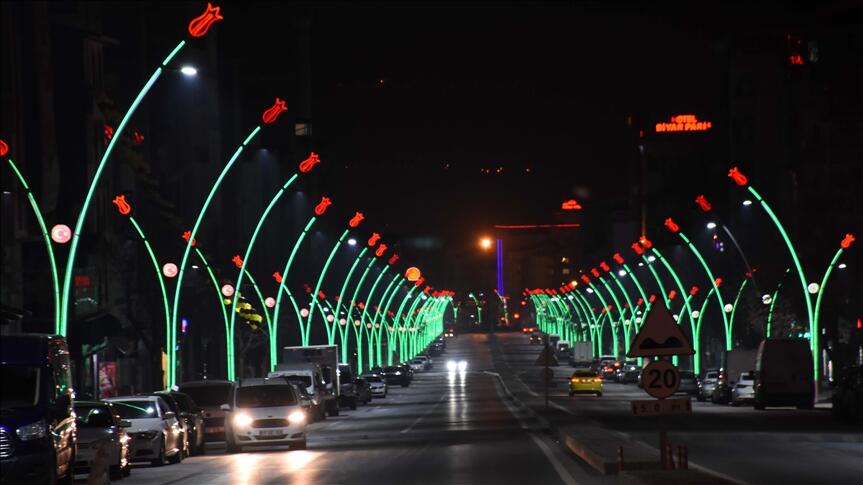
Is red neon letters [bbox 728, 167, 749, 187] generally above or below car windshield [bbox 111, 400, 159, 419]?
above

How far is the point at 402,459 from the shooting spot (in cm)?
3253

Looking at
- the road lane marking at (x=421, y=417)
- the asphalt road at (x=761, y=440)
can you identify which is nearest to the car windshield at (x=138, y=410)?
the asphalt road at (x=761, y=440)

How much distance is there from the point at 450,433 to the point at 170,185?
57639 mm

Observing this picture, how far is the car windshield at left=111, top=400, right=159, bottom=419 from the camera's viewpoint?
35.1 m

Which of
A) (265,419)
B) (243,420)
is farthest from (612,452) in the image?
(243,420)

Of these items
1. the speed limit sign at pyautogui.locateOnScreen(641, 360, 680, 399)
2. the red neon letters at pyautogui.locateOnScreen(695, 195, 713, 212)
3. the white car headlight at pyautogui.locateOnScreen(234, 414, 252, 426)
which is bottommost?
the white car headlight at pyautogui.locateOnScreen(234, 414, 252, 426)

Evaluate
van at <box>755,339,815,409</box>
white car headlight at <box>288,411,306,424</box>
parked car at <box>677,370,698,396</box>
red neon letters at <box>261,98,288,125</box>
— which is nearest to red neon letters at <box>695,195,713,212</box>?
van at <box>755,339,815,409</box>

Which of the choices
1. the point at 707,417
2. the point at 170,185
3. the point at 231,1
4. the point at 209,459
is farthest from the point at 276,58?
the point at 209,459

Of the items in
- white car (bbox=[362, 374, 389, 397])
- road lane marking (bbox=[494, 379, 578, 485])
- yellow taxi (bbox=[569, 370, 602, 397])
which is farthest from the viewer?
white car (bbox=[362, 374, 389, 397])

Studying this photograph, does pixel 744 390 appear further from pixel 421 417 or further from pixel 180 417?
pixel 180 417

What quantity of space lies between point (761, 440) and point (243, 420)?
1206cm

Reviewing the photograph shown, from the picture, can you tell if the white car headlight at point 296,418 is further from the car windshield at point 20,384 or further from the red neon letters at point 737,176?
the red neon letters at point 737,176

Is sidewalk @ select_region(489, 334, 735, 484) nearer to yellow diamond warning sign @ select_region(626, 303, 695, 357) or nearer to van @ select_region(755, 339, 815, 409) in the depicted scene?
yellow diamond warning sign @ select_region(626, 303, 695, 357)

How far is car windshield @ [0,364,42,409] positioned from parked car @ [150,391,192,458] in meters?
12.7
